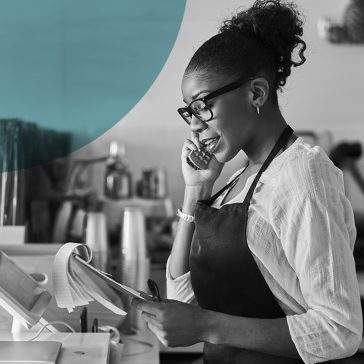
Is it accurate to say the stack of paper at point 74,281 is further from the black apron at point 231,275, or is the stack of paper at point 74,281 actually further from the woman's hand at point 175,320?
the black apron at point 231,275

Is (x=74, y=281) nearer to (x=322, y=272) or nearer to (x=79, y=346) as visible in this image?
(x=79, y=346)

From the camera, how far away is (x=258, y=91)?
154cm

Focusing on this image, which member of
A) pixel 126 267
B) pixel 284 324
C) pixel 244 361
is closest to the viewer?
pixel 284 324

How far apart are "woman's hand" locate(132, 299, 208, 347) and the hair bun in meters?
0.57

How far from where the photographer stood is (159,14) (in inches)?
108

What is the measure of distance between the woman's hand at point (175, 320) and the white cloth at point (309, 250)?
6.9 inches

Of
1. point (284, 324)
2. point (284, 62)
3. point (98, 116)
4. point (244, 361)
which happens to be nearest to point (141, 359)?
point (244, 361)

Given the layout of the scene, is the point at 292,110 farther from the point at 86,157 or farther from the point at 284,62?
the point at 284,62

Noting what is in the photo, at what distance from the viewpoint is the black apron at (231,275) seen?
1475 mm

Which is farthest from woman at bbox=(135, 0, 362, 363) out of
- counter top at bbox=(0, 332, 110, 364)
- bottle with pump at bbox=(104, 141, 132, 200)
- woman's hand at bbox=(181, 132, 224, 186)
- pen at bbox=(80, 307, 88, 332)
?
bottle with pump at bbox=(104, 141, 132, 200)

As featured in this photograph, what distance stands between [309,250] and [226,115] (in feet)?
1.23

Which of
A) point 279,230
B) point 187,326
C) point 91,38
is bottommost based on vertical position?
point 187,326

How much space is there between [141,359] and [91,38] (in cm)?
134
